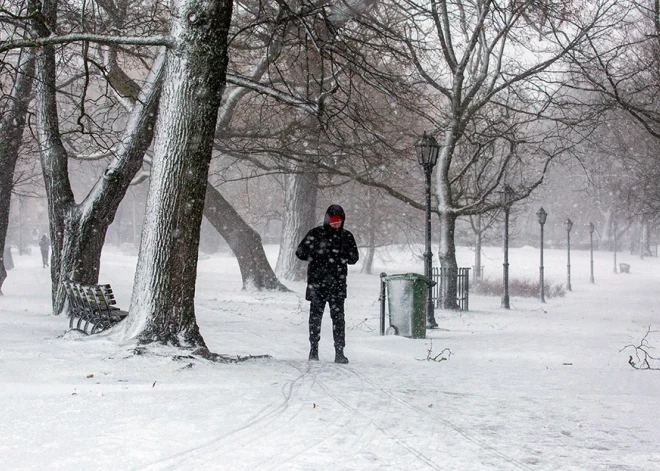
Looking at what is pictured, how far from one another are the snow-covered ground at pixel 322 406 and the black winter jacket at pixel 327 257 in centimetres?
84

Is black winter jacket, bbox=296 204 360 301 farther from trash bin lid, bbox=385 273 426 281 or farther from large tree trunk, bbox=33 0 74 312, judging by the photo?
large tree trunk, bbox=33 0 74 312

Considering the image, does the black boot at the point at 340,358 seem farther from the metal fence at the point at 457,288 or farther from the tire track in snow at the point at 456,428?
the metal fence at the point at 457,288

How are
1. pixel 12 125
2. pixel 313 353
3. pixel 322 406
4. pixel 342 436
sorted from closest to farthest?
pixel 342 436
pixel 322 406
pixel 313 353
pixel 12 125

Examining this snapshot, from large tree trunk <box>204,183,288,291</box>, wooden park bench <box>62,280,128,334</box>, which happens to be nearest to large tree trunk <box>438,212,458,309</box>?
large tree trunk <box>204,183,288,291</box>

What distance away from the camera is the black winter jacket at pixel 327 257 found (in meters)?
8.31

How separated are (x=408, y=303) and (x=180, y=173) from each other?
528 cm

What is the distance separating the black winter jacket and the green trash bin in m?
3.71

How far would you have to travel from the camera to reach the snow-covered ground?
4.55 m

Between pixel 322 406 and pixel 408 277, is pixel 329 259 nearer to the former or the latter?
pixel 322 406

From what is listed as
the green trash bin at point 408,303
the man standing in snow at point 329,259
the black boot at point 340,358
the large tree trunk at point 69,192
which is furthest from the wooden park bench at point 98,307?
the green trash bin at point 408,303

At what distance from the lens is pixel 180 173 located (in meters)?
7.98

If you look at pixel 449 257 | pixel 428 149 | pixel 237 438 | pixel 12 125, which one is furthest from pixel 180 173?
pixel 449 257

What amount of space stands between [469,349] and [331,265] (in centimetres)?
373

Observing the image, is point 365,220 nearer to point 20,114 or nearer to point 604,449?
point 20,114
